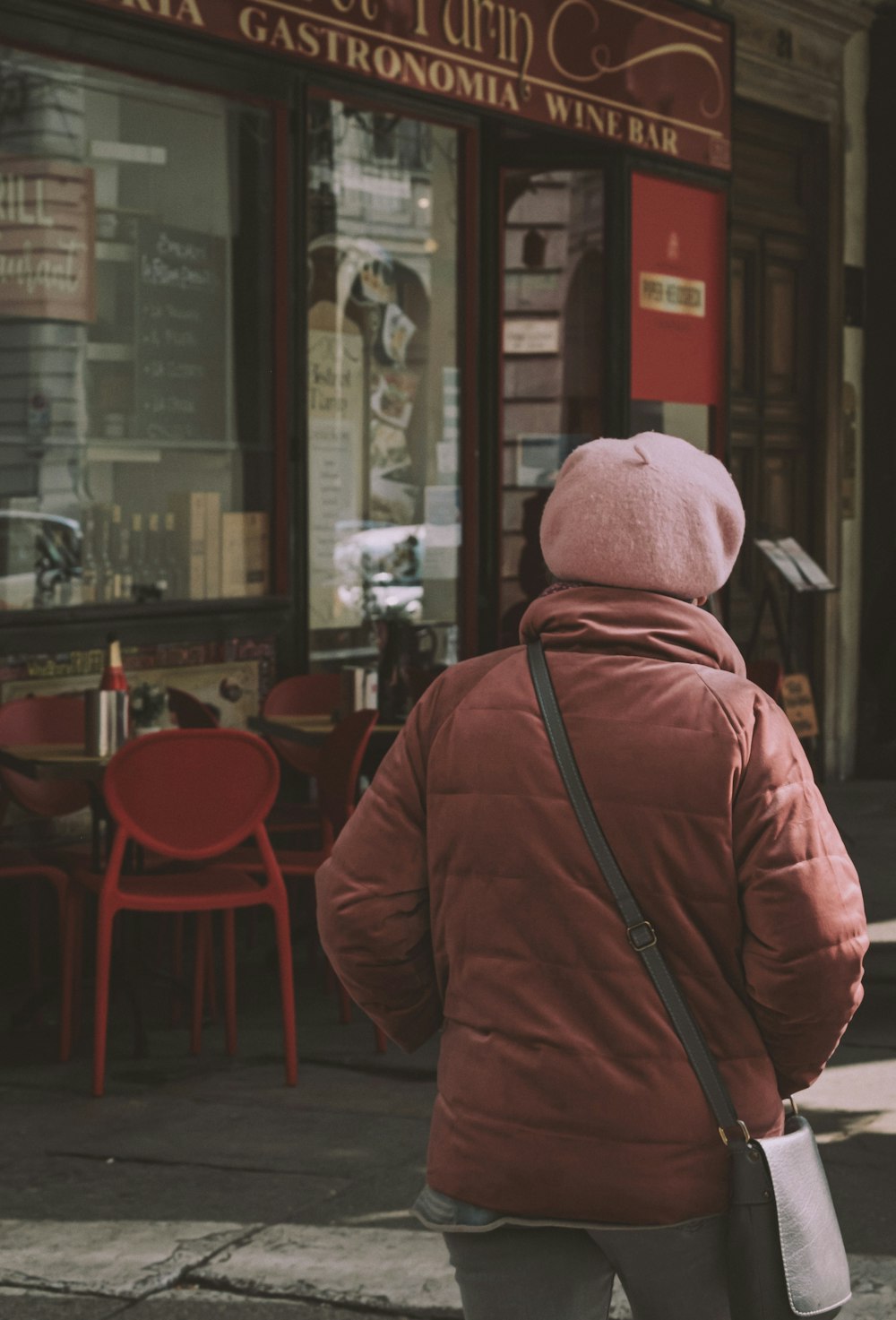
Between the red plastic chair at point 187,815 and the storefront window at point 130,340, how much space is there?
6.55 feet

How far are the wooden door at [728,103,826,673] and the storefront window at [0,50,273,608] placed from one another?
13.5ft

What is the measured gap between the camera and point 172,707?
7484mm

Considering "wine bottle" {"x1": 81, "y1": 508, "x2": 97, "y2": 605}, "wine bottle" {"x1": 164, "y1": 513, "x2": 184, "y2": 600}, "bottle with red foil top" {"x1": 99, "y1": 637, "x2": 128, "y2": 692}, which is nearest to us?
"bottle with red foil top" {"x1": 99, "y1": 637, "x2": 128, "y2": 692}

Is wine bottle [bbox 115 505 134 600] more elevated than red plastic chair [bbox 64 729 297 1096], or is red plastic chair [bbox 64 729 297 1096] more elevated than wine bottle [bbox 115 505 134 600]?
wine bottle [bbox 115 505 134 600]

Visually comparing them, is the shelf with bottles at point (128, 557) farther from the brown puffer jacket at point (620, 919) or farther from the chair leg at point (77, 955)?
the brown puffer jacket at point (620, 919)

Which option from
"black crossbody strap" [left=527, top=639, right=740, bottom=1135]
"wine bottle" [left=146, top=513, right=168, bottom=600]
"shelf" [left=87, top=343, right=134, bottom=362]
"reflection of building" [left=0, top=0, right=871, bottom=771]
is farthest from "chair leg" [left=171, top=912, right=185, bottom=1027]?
"black crossbody strap" [left=527, top=639, right=740, bottom=1135]

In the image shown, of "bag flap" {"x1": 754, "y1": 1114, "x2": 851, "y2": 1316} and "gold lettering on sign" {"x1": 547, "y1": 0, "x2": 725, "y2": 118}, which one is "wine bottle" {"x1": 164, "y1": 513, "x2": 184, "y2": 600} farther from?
"bag flap" {"x1": 754, "y1": 1114, "x2": 851, "y2": 1316}

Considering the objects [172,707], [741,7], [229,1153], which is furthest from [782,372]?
[229,1153]

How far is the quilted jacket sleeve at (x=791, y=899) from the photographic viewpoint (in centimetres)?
213

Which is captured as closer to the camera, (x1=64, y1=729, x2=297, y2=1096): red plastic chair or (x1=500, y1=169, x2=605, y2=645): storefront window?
(x1=64, y1=729, x2=297, y2=1096): red plastic chair

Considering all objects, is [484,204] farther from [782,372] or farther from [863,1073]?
[863,1073]

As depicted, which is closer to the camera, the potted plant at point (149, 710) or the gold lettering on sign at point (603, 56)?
the potted plant at point (149, 710)

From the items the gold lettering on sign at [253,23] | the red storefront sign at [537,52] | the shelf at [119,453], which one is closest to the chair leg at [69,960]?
the shelf at [119,453]

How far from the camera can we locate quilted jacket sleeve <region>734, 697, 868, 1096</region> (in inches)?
84.0
